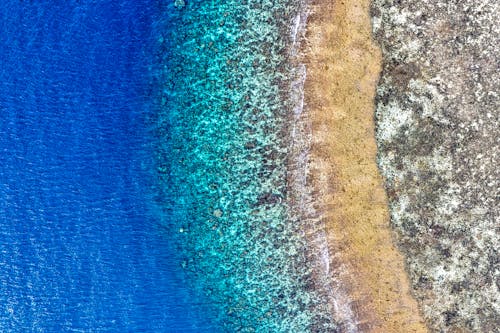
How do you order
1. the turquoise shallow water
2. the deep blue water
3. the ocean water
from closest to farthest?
the turquoise shallow water
the ocean water
the deep blue water

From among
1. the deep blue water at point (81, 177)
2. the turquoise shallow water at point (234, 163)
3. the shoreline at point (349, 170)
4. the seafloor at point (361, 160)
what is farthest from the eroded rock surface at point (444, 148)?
the deep blue water at point (81, 177)

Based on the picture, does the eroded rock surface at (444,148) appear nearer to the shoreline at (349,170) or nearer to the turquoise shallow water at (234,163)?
the shoreline at (349,170)

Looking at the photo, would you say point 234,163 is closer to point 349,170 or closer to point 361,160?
point 349,170

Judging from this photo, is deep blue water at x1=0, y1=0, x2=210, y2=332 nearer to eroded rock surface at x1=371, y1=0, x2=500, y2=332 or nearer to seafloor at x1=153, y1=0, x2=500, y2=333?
seafloor at x1=153, y1=0, x2=500, y2=333

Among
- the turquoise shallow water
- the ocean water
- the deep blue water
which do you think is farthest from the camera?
the deep blue water

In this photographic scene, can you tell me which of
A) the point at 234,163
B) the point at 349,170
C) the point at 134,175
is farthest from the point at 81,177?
the point at 349,170

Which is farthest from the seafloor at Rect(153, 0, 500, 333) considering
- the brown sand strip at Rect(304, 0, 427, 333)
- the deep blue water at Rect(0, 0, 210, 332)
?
the deep blue water at Rect(0, 0, 210, 332)
